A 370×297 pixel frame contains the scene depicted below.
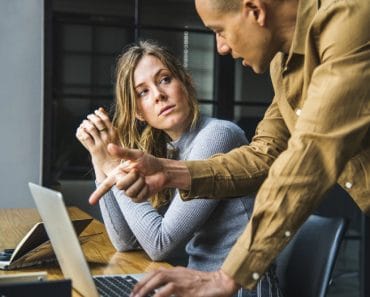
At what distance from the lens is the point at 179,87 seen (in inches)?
86.0

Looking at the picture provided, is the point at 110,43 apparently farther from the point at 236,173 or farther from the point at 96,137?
the point at 236,173

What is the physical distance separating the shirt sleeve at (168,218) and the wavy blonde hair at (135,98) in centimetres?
19

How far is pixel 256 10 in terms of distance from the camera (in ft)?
4.48

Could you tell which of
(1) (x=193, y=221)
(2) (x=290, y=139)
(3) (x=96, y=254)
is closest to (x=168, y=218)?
(1) (x=193, y=221)

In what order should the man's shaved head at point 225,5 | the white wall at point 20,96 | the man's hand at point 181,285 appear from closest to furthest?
1. the man's hand at point 181,285
2. the man's shaved head at point 225,5
3. the white wall at point 20,96

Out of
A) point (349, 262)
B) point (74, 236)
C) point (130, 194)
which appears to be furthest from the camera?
point (349, 262)

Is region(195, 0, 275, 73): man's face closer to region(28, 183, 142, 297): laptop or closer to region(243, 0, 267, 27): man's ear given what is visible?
region(243, 0, 267, 27): man's ear

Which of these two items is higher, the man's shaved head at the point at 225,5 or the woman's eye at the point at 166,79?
the man's shaved head at the point at 225,5

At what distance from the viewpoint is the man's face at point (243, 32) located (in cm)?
137

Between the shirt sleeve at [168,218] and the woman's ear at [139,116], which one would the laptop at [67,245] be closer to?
the shirt sleeve at [168,218]

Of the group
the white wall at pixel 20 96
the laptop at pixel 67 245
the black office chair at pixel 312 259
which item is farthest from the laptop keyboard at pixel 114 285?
the white wall at pixel 20 96

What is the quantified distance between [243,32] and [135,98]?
86cm

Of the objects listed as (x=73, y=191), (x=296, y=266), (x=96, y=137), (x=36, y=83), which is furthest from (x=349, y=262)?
(x=96, y=137)

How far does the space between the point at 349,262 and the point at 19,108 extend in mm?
2284
